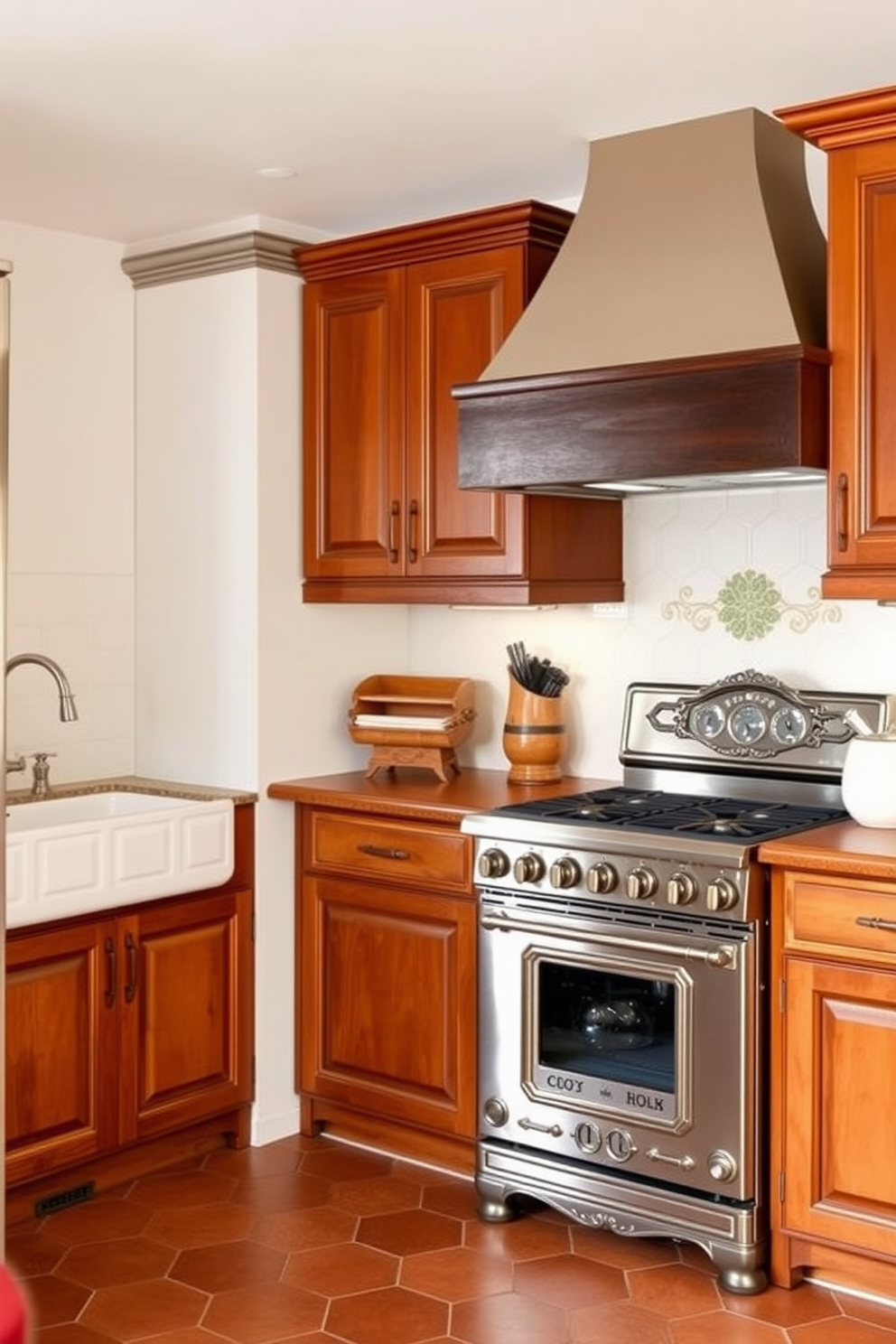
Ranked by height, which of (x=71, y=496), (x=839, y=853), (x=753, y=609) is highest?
(x=71, y=496)

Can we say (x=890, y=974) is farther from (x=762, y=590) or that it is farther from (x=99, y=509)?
(x=99, y=509)

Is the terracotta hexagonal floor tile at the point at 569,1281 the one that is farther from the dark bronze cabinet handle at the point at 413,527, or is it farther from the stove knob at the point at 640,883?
the dark bronze cabinet handle at the point at 413,527

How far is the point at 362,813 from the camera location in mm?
4027

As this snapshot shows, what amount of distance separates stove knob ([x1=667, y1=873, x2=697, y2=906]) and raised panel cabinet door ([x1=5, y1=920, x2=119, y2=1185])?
1.39 m

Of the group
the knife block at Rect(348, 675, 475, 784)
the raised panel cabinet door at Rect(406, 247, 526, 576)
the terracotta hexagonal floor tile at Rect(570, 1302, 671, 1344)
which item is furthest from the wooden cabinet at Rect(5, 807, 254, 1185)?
the terracotta hexagonal floor tile at Rect(570, 1302, 671, 1344)

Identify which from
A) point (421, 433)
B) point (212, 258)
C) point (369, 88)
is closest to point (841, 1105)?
point (421, 433)

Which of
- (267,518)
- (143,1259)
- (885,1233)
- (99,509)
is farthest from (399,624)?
(885,1233)

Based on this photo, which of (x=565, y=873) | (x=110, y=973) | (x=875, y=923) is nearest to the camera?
(x=875, y=923)

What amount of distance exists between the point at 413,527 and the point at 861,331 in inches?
53.4

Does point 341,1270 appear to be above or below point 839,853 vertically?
below

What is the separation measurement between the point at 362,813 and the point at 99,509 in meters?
1.18

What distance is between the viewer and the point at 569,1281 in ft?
10.8

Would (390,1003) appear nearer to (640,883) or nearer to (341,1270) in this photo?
(341,1270)

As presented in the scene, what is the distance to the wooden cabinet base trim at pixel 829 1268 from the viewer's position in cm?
314
